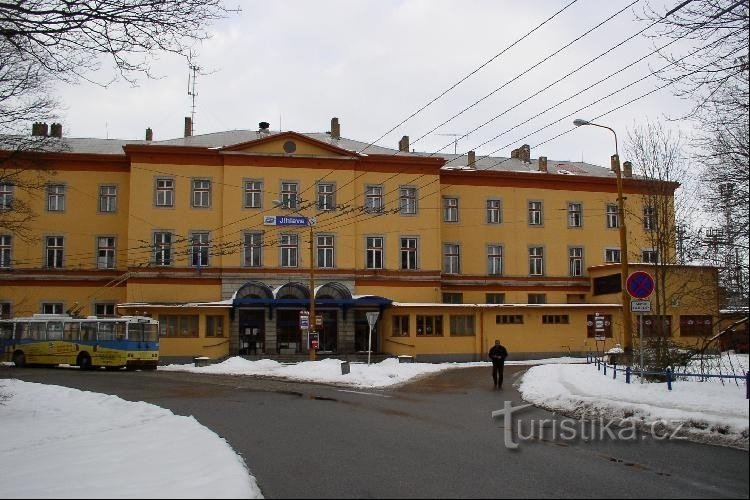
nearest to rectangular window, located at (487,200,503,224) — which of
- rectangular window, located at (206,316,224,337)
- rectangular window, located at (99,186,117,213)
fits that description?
rectangular window, located at (206,316,224,337)

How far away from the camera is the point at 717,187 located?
15.5 meters

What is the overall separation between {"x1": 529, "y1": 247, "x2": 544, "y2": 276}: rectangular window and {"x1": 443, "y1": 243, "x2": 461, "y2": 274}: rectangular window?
525 centimetres

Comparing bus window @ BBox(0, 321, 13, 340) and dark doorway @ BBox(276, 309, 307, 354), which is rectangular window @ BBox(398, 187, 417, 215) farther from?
bus window @ BBox(0, 321, 13, 340)

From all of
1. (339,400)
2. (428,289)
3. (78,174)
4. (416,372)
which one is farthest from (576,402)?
Answer: (78,174)

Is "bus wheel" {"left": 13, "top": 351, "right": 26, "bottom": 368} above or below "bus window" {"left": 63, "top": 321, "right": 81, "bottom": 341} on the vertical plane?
below

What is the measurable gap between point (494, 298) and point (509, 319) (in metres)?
4.12

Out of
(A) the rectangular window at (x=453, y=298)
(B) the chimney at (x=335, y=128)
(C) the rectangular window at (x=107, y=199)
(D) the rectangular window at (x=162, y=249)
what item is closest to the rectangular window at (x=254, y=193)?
(D) the rectangular window at (x=162, y=249)

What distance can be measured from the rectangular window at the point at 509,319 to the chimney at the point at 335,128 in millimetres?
17994

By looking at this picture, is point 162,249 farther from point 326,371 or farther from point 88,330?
point 326,371

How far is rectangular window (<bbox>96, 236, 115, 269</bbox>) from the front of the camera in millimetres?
48406

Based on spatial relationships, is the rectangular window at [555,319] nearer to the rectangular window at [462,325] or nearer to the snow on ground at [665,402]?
the rectangular window at [462,325]

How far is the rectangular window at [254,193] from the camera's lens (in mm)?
46750

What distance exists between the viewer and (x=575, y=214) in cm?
5391

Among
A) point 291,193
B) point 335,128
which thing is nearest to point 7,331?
point 291,193
